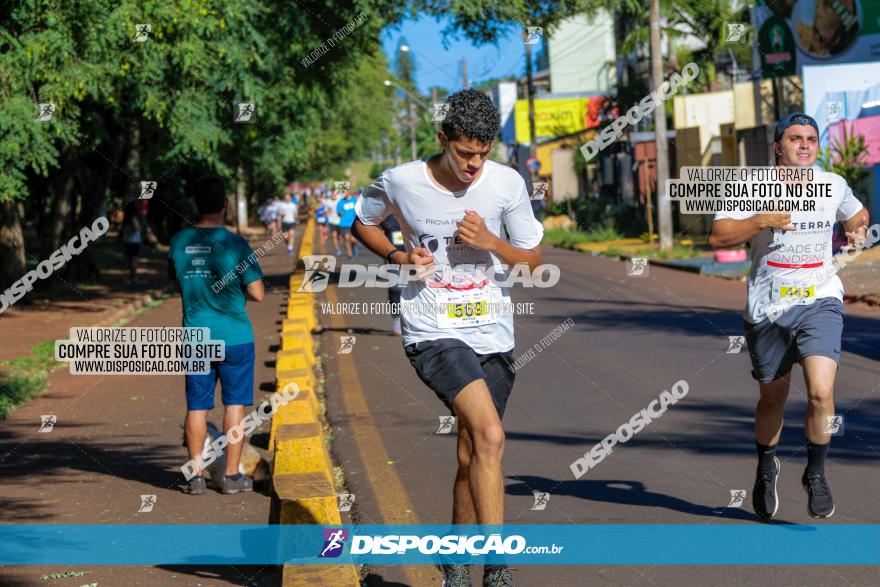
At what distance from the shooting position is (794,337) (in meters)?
6.41

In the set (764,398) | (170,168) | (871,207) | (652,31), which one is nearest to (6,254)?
(170,168)

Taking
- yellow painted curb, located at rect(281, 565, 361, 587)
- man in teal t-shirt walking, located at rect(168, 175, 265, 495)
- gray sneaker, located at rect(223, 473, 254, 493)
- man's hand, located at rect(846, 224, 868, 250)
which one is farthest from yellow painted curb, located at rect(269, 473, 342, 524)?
man's hand, located at rect(846, 224, 868, 250)

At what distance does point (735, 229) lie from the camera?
635cm

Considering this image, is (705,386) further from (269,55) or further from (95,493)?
(269,55)

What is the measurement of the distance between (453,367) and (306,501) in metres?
1.49

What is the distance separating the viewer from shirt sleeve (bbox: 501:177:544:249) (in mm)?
5250

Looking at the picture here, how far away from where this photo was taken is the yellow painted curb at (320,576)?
523 centimetres

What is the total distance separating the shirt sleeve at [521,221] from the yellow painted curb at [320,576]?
1.53 metres

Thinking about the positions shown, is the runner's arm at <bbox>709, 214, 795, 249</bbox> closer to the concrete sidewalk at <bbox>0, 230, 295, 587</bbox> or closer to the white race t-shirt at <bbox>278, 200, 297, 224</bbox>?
the concrete sidewalk at <bbox>0, 230, 295, 587</bbox>

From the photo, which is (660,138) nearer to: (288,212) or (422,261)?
(288,212)

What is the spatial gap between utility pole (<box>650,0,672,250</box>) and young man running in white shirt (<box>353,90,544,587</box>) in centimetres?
2565

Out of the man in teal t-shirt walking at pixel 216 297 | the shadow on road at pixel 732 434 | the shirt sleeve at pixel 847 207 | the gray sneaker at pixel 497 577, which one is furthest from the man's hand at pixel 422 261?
the shadow on road at pixel 732 434

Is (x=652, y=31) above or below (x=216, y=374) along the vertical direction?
above

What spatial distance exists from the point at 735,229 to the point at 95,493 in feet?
14.5
